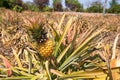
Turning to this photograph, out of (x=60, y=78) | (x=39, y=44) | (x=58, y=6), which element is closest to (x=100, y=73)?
(x=60, y=78)

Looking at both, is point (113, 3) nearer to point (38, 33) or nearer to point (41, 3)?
point (41, 3)

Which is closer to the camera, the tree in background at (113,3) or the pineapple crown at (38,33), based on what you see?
the pineapple crown at (38,33)

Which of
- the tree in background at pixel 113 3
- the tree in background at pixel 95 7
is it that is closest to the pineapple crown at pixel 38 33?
the tree in background at pixel 95 7

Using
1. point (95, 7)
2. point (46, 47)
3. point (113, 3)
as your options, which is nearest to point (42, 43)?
point (46, 47)

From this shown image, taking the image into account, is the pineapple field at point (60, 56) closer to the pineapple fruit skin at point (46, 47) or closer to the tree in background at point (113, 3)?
the pineapple fruit skin at point (46, 47)

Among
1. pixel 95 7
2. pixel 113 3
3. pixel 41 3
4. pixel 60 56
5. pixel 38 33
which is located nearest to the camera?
pixel 38 33

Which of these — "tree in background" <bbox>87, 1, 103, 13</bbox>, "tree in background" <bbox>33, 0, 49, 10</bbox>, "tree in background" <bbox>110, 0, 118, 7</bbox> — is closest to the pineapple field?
"tree in background" <bbox>87, 1, 103, 13</bbox>

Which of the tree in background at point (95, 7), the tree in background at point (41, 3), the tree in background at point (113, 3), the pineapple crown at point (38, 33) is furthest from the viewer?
the tree in background at point (113, 3)

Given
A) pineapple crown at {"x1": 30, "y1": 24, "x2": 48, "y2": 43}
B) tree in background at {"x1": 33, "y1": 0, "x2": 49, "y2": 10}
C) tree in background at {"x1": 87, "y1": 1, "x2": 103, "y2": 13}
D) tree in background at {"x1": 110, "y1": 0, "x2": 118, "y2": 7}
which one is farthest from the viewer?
tree in background at {"x1": 110, "y1": 0, "x2": 118, "y2": 7}

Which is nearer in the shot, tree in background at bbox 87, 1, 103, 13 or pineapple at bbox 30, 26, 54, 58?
pineapple at bbox 30, 26, 54, 58

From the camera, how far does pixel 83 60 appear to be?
2291 mm

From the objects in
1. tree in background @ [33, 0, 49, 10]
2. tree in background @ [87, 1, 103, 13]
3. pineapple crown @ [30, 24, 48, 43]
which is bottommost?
tree in background @ [87, 1, 103, 13]

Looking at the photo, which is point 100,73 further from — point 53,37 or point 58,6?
point 58,6

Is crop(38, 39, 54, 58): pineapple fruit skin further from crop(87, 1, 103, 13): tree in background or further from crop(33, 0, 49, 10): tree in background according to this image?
crop(33, 0, 49, 10): tree in background
